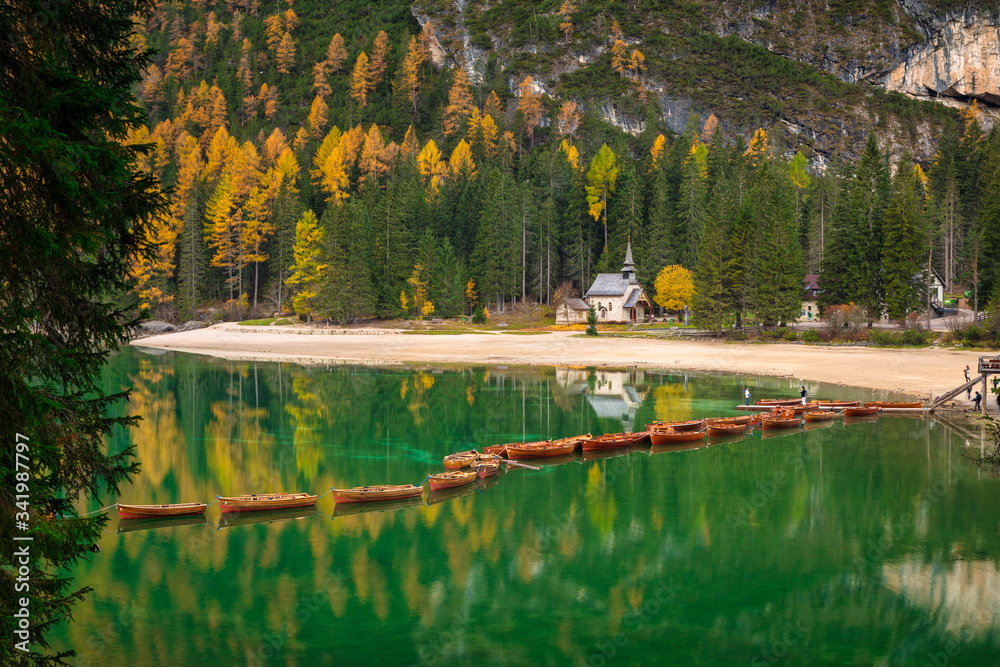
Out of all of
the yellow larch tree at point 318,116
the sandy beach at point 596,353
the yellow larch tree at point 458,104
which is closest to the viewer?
the sandy beach at point 596,353

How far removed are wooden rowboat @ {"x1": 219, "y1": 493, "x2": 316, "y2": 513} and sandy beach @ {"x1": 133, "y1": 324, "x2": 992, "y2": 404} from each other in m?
34.3

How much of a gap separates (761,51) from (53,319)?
17735 centimetres

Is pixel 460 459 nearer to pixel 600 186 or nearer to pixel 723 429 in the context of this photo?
pixel 723 429

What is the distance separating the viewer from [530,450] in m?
30.6

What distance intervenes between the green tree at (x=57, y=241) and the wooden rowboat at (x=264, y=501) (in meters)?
12.7

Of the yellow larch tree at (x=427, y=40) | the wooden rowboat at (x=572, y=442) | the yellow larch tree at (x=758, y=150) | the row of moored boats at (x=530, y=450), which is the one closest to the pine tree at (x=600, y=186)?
the yellow larch tree at (x=758, y=150)

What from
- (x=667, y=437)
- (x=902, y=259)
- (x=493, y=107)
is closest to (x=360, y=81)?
(x=493, y=107)

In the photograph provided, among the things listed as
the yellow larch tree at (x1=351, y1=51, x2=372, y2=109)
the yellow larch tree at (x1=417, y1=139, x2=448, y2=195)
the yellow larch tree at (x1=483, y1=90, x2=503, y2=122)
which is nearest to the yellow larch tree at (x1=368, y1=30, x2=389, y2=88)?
the yellow larch tree at (x1=351, y1=51, x2=372, y2=109)

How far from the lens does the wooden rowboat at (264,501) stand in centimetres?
2291

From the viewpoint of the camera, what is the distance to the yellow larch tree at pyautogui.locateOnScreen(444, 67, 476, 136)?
14550 cm

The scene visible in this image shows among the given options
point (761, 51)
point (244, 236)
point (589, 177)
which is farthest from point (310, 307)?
point (761, 51)

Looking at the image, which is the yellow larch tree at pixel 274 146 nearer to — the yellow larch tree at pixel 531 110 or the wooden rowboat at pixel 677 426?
the yellow larch tree at pixel 531 110

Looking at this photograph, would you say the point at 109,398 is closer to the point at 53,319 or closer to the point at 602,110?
the point at 53,319

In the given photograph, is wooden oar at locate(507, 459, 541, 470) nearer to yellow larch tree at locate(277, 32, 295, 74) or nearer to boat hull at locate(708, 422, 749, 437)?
boat hull at locate(708, 422, 749, 437)
